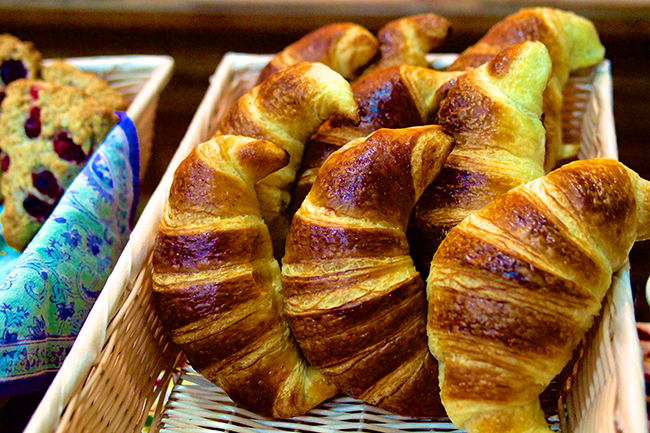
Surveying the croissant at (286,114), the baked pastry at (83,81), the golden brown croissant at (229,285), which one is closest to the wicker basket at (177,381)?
the golden brown croissant at (229,285)

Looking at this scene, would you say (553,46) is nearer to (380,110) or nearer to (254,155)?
(380,110)

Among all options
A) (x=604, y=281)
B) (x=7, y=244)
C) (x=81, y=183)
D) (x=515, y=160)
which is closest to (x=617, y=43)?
(x=515, y=160)

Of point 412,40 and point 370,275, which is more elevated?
point 412,40

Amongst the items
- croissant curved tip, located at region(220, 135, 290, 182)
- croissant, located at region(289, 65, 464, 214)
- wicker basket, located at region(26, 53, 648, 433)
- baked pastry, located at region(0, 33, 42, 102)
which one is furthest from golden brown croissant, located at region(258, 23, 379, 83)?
baked pastry, located at region(0, 33, 42, 102)

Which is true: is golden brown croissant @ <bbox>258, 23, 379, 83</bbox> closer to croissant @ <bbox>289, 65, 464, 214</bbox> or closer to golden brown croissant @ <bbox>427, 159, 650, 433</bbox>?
croissant @ <bbox>289, 65, 464, 214</bbox>

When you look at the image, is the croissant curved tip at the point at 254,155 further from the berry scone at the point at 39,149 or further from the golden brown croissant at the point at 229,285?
the berry scone at the point at 39,149

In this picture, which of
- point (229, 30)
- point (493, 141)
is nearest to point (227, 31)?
point (229, 30)
